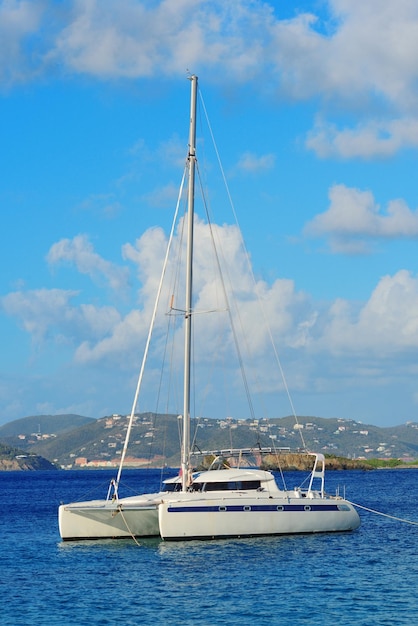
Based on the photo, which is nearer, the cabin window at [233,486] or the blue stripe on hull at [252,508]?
the blue stripe on hull at [252,508]

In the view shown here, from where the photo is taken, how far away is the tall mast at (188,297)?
44.7 meters

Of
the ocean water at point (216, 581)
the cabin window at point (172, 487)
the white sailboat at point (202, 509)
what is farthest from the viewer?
the cabin window at point (172, 487)

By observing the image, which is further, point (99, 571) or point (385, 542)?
point (385, 542)

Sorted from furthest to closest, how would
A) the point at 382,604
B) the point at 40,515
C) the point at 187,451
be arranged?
the point at 40,515 → the point at 187,451 → the point at 382,604

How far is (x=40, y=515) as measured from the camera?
72.4 meters

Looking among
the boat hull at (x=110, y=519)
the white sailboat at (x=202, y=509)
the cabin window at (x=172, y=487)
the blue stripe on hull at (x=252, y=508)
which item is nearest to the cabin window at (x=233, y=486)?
the white sailboat at (x=202, y=509)

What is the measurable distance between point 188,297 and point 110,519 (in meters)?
11.8

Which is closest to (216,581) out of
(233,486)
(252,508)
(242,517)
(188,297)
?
(242,517)

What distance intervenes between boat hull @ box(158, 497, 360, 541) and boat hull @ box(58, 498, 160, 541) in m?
2.63

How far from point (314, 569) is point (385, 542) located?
1078 centimetres

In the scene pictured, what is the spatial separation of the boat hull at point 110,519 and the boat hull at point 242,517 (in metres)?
2.63

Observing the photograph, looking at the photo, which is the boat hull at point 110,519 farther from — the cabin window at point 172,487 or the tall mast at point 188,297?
the tall mast at point 188,297

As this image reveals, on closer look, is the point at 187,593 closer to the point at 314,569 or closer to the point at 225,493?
A: the point at 314,569

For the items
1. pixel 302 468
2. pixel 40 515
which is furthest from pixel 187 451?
pixel 302 468
